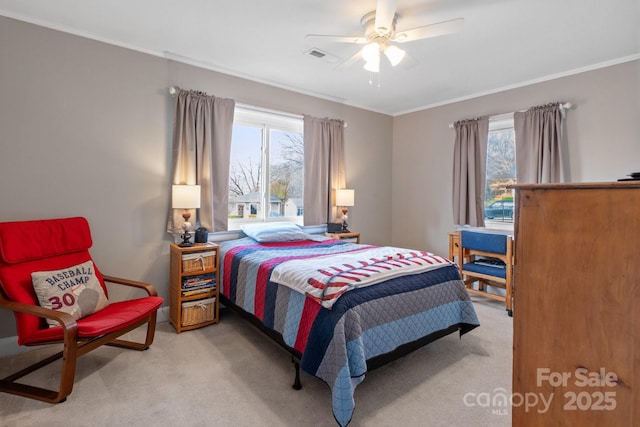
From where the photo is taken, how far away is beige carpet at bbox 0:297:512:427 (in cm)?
177

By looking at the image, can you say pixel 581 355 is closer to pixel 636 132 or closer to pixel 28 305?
pixel 28 305

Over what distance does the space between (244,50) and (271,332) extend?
2.57 meters

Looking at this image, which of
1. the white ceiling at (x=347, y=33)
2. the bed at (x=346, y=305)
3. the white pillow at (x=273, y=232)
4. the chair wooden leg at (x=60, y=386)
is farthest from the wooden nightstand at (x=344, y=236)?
the chair wooden leg at (x=60, y=386)

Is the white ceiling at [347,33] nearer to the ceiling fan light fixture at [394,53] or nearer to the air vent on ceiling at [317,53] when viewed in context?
the air vent on ceiling at [317,53]

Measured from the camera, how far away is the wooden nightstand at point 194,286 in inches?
112

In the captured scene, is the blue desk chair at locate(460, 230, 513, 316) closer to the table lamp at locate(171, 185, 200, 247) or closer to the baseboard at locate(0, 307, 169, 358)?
the table lamp at locate(171, 185, 200, 247)

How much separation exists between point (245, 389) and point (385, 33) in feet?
8.70

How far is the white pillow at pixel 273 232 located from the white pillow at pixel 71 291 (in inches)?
57.1

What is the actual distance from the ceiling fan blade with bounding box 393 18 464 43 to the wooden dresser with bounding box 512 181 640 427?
5.23 feet

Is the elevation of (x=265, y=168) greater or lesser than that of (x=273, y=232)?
greater

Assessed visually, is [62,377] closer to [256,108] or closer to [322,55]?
[256,108]

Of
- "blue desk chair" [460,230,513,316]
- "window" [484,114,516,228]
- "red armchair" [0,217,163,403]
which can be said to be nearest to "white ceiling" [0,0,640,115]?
"window" [484,114,516,228]

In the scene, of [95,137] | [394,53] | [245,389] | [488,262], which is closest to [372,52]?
[394,53]

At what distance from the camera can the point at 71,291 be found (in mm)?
2207
